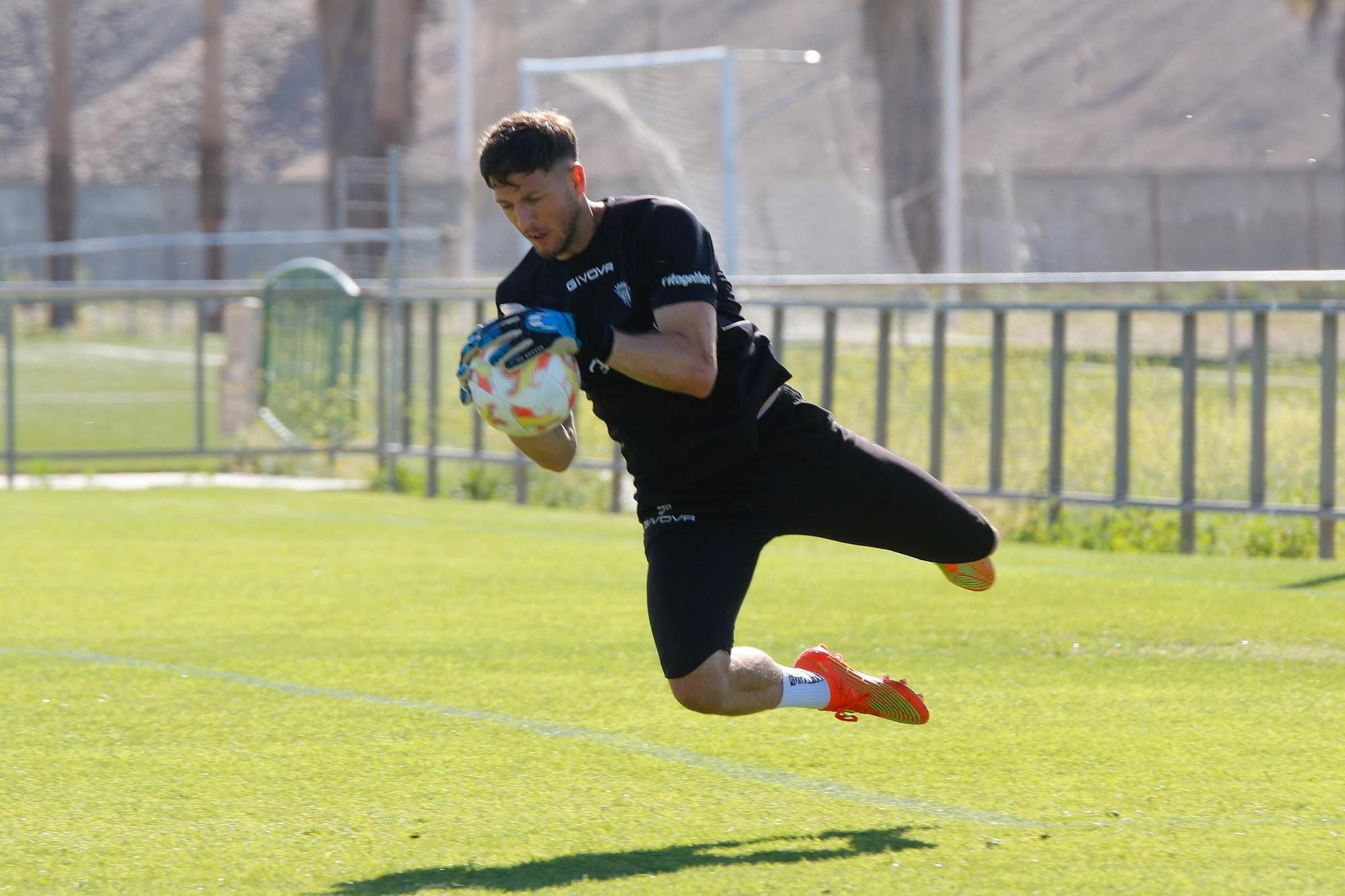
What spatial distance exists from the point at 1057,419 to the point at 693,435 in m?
7.01

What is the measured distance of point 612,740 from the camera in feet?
21.4

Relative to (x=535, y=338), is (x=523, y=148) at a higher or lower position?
higher

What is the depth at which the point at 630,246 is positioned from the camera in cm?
577

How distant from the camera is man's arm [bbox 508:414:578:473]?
5797 mm

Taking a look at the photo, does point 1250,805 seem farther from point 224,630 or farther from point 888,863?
point 224,630

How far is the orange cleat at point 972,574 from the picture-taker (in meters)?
6.58

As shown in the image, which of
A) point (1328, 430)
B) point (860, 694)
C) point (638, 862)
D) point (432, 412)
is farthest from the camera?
point (432, 412)

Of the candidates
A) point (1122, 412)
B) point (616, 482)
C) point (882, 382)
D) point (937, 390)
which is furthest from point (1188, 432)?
point (616, 482)

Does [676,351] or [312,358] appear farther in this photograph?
[312,358]

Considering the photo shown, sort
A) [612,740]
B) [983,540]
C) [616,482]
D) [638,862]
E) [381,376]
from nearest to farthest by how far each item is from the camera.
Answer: [638,862] < [983,540] < [612,740] < [616,482] < [381,376]

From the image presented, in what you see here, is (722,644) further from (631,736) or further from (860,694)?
(631,736)

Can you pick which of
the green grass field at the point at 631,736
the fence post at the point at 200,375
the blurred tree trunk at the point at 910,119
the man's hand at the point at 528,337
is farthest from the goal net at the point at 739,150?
the man's hand at the point at 528,337

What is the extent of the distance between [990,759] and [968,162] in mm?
82550

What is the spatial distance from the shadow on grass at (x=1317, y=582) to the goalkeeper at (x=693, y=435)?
4316mm
